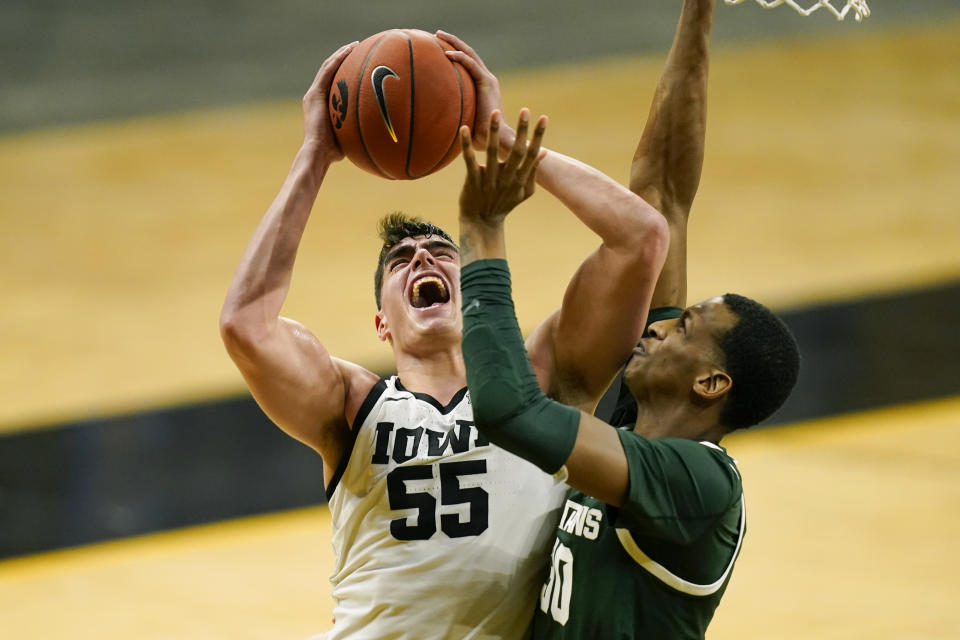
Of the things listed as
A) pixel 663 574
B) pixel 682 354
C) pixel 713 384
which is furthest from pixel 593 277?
pixel 663 574

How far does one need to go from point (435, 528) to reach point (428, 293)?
83cm

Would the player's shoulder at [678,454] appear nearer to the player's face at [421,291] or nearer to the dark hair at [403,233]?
the player's face at [421,291]

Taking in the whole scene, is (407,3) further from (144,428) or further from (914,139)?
(144,428)

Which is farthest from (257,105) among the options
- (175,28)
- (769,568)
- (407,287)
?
(407,287)

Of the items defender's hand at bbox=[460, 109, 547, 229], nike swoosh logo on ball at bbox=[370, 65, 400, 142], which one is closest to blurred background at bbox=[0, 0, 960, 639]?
nike swoosh logo on ball at bbox=[370, 65, 400, 142]

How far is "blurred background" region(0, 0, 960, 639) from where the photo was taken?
20.0ft

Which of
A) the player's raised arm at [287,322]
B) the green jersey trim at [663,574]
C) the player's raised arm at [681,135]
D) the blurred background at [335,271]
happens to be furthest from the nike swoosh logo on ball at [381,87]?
the blurred background at [335,271]

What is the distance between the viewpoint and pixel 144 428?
715 cm

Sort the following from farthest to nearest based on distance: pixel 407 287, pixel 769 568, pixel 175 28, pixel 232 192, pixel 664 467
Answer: pixel 175 28, pixel 232 192, pixel 769 568, pixel 407 287, pixel 664 467

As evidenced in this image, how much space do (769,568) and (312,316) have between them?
3.67 metres

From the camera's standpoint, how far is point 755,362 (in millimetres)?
3227

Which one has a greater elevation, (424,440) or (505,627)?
(424,440)

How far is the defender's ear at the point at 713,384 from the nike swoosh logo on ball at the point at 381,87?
42.7 inches

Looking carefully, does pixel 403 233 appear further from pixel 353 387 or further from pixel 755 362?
pixel 755 362
